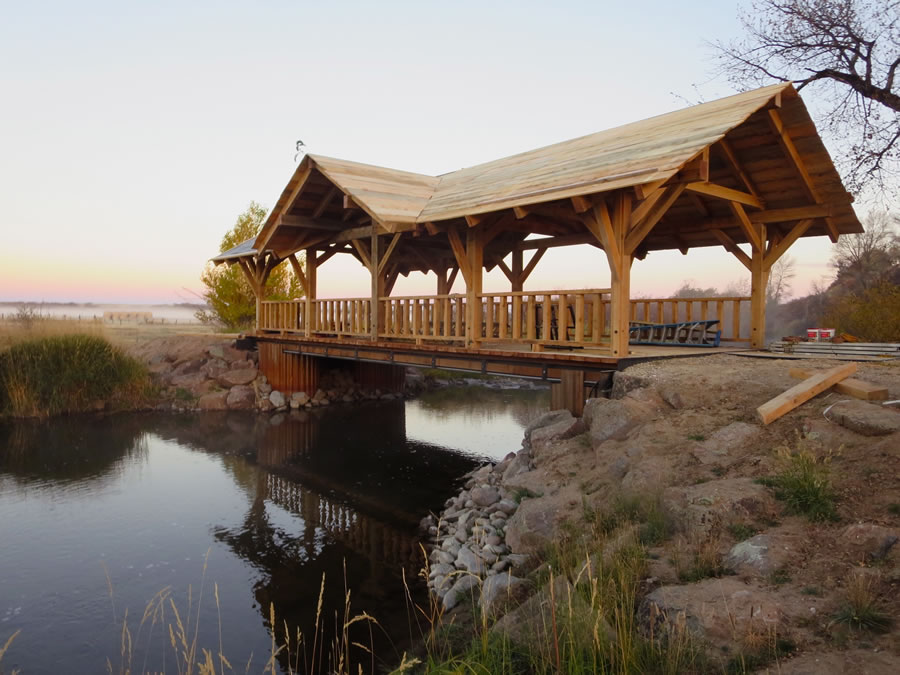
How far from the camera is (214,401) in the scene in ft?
58.4

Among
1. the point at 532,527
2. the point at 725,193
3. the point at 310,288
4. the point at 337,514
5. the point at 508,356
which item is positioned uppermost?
the point at 725,193

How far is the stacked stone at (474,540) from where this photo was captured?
5762mm

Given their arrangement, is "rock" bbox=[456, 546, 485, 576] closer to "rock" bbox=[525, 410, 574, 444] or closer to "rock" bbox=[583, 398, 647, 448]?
"rock" bbox=[583, 398, 647, 448]

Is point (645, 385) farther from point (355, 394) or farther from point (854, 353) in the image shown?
point (355, 394)

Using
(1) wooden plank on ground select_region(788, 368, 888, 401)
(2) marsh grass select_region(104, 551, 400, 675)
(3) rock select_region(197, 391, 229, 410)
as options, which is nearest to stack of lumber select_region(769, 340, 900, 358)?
(1) wooden plank on ground select_region(788, 368, 888, 401)

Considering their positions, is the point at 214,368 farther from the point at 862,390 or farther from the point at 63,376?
the point at 862,390

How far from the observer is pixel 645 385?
7406mm

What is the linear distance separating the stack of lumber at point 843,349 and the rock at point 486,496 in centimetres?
571

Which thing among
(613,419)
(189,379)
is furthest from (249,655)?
(189,379)

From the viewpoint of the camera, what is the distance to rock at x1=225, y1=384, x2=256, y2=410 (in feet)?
58.6

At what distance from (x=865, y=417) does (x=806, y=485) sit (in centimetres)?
142

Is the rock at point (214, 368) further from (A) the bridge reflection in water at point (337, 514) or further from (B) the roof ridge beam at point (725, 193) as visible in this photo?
(B) the roof ridge beam at point (725, 193)

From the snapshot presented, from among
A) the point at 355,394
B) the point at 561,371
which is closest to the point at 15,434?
the point at 355,394

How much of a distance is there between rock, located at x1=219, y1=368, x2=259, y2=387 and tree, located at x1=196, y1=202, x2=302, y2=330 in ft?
27.9
